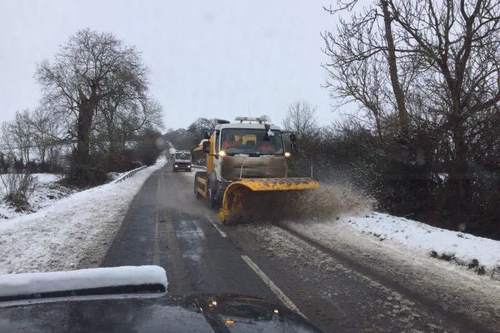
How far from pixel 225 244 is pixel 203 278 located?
220cm

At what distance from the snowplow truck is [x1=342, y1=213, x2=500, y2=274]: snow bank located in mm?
1833

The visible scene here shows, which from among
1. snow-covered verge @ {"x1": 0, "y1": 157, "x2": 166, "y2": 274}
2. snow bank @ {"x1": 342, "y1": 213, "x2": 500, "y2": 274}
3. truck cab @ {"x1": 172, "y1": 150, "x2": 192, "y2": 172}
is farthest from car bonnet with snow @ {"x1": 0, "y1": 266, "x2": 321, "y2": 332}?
truck cab @ {"x1": 172, "y1": 150, "x2": 192, "y2": 172}

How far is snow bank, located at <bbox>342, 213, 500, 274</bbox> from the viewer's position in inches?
236

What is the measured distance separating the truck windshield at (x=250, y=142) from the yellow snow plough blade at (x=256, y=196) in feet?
4.80

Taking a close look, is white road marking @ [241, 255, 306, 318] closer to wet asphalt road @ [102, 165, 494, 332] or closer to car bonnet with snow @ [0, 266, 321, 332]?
wet asphalt road @ [102, 165, 494, 332]

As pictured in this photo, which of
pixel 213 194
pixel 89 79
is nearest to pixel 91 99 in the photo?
pixel 89 79

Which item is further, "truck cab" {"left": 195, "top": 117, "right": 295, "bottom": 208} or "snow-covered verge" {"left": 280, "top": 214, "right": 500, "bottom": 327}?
"truck cab" {"left": 195, "top": 117, "right": 295, "bottom": 208}

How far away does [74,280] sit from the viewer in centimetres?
226

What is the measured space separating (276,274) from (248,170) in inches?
214

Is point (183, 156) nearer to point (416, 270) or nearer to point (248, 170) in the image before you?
point (248, 170)

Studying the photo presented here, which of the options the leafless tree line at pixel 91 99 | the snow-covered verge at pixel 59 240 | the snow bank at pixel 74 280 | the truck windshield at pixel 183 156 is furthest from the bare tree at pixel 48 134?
the snow bank at pixel 74 280

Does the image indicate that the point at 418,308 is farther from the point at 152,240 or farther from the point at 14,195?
the point at 14,195

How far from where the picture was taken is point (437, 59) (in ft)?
31.3

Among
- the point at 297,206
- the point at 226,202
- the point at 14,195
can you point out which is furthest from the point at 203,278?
the point at 14,195
